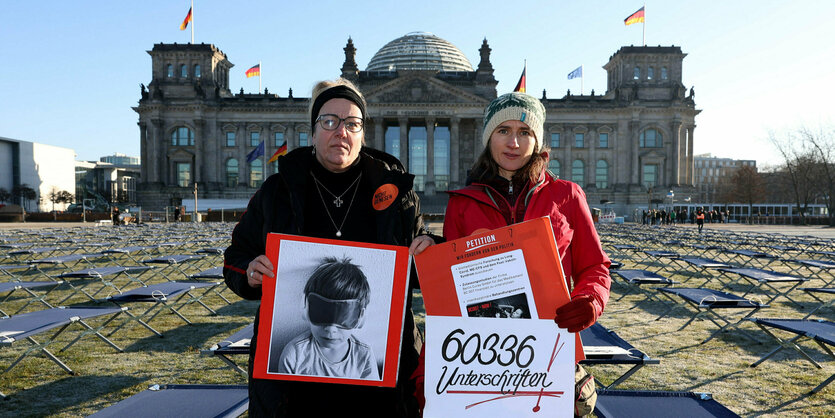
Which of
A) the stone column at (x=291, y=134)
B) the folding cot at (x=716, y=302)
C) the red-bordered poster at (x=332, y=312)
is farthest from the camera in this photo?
the stone column at (x=291, y=134)

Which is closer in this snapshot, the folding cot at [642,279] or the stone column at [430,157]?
the folding cot at [642,279]

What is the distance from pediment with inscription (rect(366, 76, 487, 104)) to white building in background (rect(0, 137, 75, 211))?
76.0 m

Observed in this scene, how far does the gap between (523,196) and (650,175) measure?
75938 millimetres

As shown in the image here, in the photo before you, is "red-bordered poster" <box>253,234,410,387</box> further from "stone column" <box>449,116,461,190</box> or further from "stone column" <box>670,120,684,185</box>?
"stone column" <box>670,120,684,185</box>

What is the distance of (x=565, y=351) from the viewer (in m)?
2.54

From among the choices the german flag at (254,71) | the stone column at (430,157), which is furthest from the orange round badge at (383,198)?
the german flag at (254,71)

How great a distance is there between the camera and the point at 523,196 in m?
2.94

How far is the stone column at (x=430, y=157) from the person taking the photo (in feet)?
223

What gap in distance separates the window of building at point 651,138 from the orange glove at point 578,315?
75778mm

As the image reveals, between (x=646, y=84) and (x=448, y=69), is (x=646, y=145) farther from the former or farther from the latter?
(x=448, y=69)

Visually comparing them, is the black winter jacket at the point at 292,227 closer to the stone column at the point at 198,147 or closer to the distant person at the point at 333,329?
the distant person at the point at 333,329

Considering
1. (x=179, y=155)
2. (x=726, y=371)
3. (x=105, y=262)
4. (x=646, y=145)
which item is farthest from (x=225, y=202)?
(x=726, y=371)

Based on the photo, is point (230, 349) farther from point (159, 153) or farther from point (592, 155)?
point (159, 153)

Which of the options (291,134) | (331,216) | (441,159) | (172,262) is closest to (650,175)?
(441,159)
